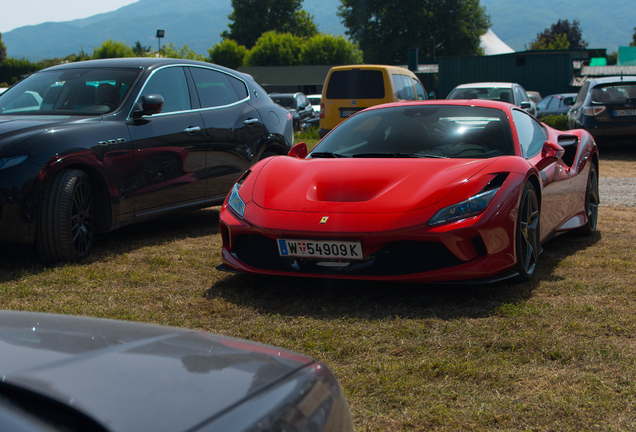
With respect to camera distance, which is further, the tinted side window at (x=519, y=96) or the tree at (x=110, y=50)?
the tree at (x=110, y=50)

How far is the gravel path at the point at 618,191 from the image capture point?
777cm

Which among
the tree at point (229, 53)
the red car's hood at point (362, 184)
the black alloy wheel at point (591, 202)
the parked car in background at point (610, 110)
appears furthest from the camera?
the tree at point (229, 53)

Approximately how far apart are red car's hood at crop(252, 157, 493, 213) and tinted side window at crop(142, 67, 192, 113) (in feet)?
6.13

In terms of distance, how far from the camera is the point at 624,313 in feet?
11.3

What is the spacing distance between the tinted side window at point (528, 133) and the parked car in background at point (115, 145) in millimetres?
2714

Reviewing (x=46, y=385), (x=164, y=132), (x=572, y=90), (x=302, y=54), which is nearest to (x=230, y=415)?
(x=46, y=385)

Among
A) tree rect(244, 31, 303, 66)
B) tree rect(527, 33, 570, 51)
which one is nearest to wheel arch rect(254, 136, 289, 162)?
tree rect(244, 31, 303, 66)

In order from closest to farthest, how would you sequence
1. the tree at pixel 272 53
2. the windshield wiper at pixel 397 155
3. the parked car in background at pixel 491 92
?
the windshield wiper at pixel 397 155, the parked car in background at pixel 491 92, the tree at pixel 272 53

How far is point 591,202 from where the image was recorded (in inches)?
230

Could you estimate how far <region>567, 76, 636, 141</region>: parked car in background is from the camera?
13156mm

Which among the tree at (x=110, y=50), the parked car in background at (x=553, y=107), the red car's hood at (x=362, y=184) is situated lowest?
the parked car in background at (x=553, y=107)

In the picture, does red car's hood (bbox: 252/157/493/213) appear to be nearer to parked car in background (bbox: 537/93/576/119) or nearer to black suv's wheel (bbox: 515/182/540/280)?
black suv's wheel (bbox: 515/182/540/280)

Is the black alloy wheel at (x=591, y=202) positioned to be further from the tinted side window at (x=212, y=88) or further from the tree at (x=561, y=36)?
the tree at (x=561, y=36)

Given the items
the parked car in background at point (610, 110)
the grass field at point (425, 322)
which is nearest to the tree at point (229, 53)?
the parked car in background at point (610, 110)
